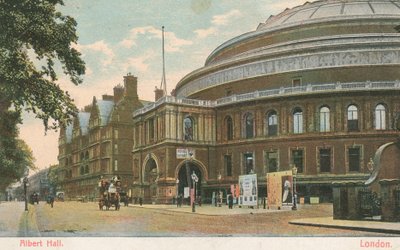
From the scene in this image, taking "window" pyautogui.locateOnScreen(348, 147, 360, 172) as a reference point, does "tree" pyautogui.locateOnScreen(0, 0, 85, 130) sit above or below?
above

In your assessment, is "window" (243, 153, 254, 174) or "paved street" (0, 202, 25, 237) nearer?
"paved street" (0, 202, 25, 237)

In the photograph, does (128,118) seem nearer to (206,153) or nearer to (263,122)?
(206,153)

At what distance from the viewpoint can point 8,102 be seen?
49.5ft

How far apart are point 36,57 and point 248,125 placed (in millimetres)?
19955

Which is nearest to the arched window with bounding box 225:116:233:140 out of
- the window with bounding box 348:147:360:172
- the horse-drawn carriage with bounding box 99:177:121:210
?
the window with bounding box 348:147:360:172

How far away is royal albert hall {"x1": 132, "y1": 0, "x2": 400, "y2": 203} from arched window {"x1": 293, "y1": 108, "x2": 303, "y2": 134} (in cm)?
5

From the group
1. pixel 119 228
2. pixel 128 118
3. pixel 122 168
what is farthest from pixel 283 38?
pixel 119 228

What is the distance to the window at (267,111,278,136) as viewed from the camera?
→ 33.0 metres

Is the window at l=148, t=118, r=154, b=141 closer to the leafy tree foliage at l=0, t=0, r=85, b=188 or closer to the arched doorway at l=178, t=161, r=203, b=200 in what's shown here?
the arched doorway at l=178, t=161, r=203, b=200

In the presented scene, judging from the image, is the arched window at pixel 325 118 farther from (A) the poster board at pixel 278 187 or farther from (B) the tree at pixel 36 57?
(B) the tree at pixel 36 57

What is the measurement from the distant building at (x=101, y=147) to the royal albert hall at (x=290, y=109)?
2.29m

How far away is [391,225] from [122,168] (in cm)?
2839

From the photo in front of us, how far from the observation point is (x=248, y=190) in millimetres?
25875

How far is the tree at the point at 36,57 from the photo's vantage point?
1434cm
